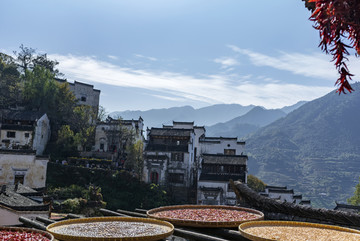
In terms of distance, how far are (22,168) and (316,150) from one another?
118729mm

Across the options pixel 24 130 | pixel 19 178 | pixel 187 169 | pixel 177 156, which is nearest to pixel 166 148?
pixel 177 156

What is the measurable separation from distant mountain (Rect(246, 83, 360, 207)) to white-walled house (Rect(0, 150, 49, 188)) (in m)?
69.1

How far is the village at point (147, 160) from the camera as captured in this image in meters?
28.5

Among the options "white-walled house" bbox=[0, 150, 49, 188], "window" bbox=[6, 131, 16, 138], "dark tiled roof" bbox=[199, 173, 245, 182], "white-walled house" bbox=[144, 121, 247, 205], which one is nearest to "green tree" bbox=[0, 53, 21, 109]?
"window" bbox=[6, 131, 16, 138]

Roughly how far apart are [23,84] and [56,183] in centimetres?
1755

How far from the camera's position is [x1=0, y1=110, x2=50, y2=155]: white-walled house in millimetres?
33969

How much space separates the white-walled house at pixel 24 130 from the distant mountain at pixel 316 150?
215 ft

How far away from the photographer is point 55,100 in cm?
4259

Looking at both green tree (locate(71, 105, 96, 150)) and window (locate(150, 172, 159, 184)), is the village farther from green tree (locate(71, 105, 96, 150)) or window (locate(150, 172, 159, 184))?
green tree (locate(71, 105, 96, 150))

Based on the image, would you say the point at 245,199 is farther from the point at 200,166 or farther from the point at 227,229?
the point at 200,166

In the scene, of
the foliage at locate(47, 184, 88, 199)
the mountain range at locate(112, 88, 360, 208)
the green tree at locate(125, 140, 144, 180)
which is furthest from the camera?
the mountain range at locate(112, 88, 360, 208)

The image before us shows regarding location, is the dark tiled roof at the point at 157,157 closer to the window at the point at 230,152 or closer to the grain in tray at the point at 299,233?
the window at the point at 230,152

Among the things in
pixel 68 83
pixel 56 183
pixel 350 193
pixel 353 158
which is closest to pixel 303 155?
pixel 353 158

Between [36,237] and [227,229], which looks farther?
[227,229]
